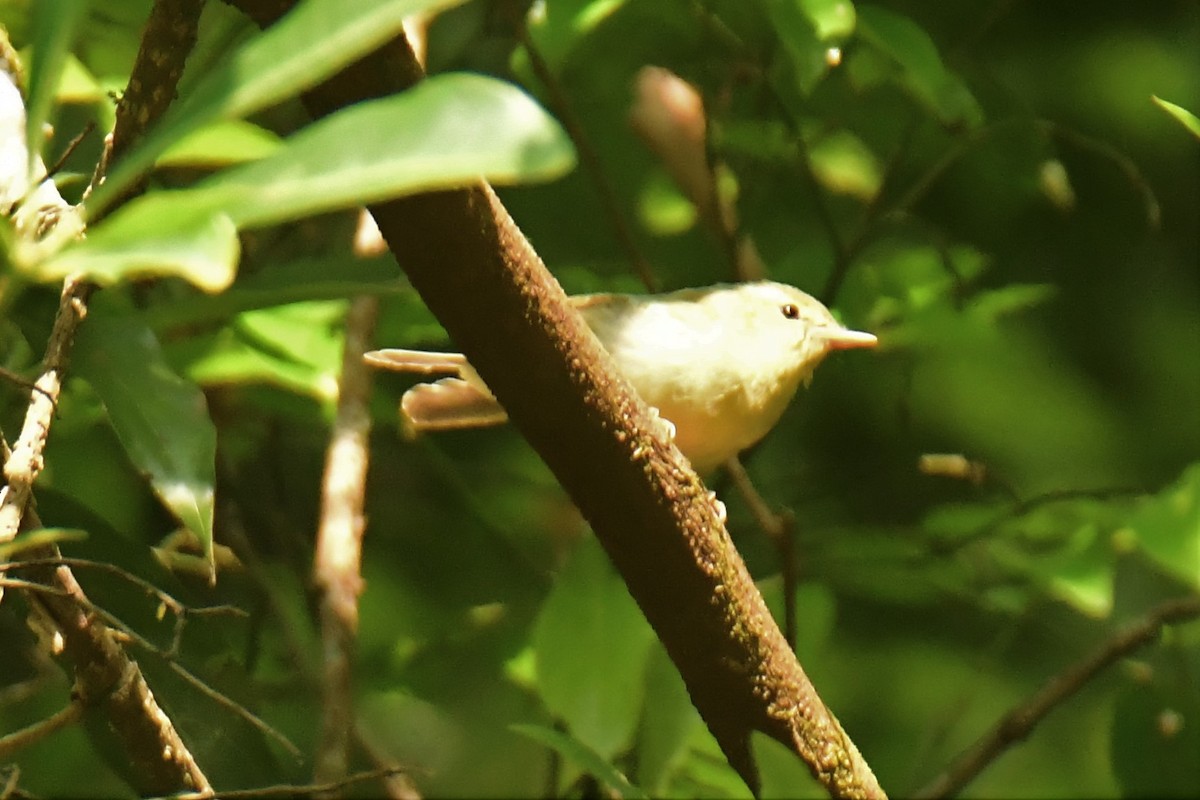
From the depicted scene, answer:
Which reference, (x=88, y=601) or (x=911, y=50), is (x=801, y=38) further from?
(x=88, y=601)

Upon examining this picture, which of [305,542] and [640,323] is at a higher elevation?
[640,323]

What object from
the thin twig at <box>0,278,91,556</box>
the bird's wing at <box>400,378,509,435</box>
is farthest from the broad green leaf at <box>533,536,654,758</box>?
the thin twig at <box>0,278,91,556</box>

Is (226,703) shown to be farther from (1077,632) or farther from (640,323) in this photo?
(1077,632)

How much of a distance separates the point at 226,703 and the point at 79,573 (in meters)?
0.40

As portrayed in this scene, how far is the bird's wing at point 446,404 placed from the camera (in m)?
2.46

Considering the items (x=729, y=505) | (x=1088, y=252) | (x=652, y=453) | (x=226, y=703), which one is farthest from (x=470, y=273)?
(x=1088, y=252)

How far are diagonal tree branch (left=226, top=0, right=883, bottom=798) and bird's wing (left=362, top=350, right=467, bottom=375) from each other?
80 cm

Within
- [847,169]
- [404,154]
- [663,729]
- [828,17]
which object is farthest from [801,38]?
[847,169]

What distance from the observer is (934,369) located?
3119 mm

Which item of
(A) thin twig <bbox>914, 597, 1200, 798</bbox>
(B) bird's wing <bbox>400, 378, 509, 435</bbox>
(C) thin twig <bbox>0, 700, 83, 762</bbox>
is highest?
(C) thin twig <bbox>0, 700, 83, 762</bbox>

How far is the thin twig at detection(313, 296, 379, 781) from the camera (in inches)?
83.0

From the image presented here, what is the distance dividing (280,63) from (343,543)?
5.45ft

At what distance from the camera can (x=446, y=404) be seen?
97.7 inches

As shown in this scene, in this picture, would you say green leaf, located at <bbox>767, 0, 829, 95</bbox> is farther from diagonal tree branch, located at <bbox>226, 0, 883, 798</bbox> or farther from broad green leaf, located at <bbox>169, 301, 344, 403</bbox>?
broad green leaf, located at <bbox>169, 301, 344, 403</bbox>
